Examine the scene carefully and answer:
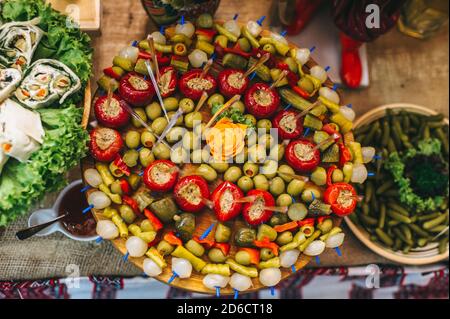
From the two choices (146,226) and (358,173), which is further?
(358,173)

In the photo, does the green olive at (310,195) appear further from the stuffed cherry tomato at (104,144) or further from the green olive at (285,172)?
the stuffed cherry tomato at (104,144)

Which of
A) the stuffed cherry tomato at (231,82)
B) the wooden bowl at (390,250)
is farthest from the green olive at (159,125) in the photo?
the wooden bowl at (390,250)

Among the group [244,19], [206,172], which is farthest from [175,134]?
[244,19]

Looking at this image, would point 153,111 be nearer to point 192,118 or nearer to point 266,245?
point 192,118

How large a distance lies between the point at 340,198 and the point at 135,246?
2.35ft

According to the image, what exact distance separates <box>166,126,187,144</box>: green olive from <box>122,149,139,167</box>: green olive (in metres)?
0.13

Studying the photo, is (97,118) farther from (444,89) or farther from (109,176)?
(444,89)

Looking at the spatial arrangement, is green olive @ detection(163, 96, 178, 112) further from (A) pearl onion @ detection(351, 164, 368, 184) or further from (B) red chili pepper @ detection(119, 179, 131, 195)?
(A) pearl onion @ detection(351, 164, 368, 184)

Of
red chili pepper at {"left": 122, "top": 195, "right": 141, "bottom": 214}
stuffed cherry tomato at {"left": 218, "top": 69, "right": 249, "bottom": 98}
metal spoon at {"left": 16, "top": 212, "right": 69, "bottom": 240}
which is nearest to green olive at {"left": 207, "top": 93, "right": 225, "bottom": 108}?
stuffed cherry tomato at {"left": 218, "top": 69, "right": 249, "bottom": 98}

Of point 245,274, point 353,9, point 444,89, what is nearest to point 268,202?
point 245,274

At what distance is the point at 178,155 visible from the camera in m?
1.62

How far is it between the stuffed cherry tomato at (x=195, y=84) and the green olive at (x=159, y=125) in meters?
0.13

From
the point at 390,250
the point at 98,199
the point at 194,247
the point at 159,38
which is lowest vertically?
the point at 390,250

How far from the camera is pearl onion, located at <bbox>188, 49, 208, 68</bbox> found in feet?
5.53
